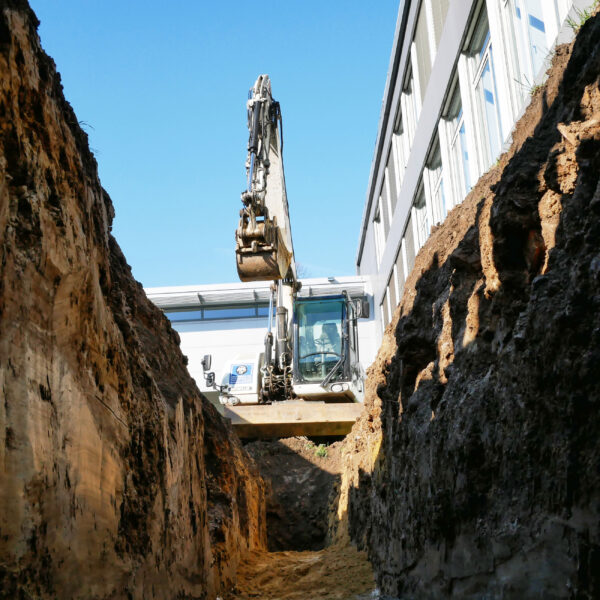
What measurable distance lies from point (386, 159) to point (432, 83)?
279 inches

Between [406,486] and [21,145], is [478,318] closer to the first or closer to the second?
[406,486]

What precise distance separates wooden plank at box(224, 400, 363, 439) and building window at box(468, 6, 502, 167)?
27.3ft

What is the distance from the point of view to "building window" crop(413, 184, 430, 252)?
17.5 metres

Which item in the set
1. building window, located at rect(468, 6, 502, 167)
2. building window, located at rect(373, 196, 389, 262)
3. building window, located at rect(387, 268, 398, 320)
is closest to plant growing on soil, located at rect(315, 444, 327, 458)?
building window, located at rect(387, 268, 398, 320)

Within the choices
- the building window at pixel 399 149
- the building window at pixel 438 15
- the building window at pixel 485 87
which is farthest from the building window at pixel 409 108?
the building window at pixel 485 87

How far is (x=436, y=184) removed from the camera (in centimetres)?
1603

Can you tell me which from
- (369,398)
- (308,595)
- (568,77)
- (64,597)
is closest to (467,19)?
(369,398)

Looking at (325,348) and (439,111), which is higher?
(439,111)

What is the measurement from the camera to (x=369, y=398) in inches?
488

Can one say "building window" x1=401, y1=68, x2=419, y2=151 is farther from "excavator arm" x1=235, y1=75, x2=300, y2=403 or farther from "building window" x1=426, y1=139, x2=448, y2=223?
"excavator arm" x1=235, y1=75, x2=300, y2=403

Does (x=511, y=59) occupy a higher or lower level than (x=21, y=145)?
higher

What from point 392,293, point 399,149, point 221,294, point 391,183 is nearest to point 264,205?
point 399,149

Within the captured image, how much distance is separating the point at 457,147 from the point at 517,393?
1035cm

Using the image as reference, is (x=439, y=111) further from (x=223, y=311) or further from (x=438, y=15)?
(x=223, y=311)
